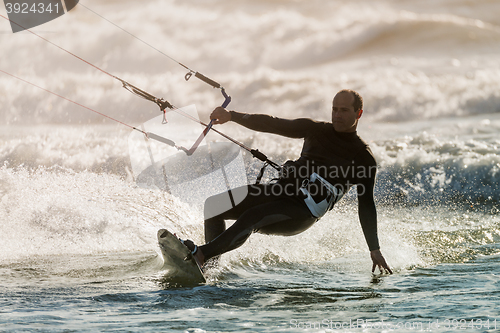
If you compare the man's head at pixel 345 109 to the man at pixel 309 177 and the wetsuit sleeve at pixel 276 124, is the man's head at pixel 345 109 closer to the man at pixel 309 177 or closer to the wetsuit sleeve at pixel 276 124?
the man at pixel 309 177

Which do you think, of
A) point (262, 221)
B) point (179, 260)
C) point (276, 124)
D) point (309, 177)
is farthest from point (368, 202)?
point (179, 260)

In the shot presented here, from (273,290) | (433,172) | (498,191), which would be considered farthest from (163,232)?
(433,172)

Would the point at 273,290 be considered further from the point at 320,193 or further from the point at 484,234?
the point at 484,234

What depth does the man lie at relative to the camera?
5.00 m

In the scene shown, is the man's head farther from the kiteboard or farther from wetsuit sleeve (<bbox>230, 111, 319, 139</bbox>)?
the kiteboard

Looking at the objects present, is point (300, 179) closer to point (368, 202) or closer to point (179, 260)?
point (368, 202)

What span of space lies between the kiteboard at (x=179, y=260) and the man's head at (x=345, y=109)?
6.90 ft

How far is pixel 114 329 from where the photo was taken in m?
3.34

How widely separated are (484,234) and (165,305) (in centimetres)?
790

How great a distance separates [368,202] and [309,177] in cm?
77

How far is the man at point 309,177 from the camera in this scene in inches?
197

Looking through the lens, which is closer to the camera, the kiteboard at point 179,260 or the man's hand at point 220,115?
the kiteboard at point 179,260

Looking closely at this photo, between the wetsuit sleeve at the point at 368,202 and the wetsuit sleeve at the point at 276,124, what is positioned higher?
the wetsuit sleeve at the point at 276,124

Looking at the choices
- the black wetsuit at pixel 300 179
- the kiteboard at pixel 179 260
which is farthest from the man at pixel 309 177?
the kiteboard at pixel 179 260
